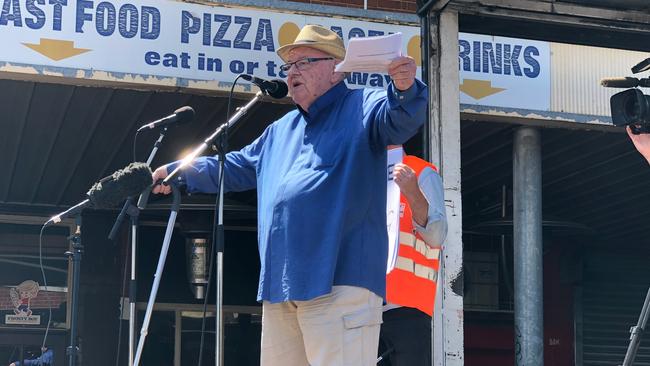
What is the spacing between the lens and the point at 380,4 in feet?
21.6

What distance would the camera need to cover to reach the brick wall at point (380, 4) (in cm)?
653

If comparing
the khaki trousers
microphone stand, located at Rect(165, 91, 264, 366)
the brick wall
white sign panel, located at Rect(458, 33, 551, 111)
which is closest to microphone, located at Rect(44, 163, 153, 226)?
microphone stand, located at Rect(165, 91, 264, 366)

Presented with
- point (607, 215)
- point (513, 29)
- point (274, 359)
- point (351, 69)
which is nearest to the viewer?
point (351, 69)

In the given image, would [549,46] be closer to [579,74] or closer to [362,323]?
[579,74]

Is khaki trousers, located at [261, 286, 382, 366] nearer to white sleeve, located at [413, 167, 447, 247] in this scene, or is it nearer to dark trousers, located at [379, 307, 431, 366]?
white sleeve, located at [413, 167, 447, 247]

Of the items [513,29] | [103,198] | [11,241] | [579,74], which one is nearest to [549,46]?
[579,74]

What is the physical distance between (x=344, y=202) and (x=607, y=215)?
816 centimetres

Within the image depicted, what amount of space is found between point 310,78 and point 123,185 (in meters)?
0.95

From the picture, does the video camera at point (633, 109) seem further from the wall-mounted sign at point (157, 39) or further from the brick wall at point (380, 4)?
the brick wall at point (380, 4)

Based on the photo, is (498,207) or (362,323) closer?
(362,323)

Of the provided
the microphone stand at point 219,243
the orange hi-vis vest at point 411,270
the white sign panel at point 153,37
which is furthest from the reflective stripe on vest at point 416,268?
the white sign panel at point 153,37

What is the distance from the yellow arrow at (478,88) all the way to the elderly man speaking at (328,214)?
317cm

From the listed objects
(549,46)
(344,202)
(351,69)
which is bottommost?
(344,202)

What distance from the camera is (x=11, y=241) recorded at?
9688 millimetres
